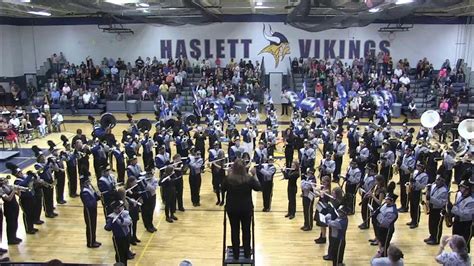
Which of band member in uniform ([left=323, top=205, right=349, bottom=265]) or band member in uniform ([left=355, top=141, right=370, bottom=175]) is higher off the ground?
band member in uniform ([left=355, top=141, right=370, bottom=175])

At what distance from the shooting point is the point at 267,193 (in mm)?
11547

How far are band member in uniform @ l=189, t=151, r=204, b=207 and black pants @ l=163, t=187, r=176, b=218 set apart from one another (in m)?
0.89

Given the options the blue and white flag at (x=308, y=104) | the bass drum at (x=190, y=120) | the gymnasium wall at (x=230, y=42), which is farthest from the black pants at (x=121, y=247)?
the gymnasium wall at (x=230, y=42)

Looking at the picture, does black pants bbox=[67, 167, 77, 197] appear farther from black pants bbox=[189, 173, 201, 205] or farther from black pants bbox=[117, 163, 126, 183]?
black pants bbox=[189, 173, 201, 205]

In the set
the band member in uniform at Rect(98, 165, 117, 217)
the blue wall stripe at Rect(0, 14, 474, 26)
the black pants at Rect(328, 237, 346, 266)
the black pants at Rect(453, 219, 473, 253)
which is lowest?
the black pants at Rect(328, 237, 346, 266)

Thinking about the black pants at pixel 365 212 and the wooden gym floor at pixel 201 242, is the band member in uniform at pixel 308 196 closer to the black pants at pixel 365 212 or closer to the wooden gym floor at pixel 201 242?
the wooden gym floor at pixel 201 242

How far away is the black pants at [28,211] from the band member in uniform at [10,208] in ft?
0.88

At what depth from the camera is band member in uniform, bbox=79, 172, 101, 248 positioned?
9.30 meters

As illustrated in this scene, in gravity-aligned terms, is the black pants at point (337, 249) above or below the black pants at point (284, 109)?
below

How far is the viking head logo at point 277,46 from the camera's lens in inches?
1153

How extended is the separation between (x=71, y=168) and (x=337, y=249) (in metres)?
7.77

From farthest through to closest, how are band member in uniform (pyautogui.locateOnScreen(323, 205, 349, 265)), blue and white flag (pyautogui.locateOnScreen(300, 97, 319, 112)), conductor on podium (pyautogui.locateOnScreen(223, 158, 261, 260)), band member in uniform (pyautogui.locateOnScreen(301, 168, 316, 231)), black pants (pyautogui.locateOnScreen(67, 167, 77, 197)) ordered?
1. blue and white flag (pyautogui.locateOnScreen(300, 97, 319, 112))
2. black pants (pyautogui.locateOnScreen(67, 167, 77, 197))
3. band member in uniform (pyautogui.locateOnScreen(301, 168, 316, 231))
4. band member in uniform (pyautogui.locateOnScreen(323, 205, 349, 265))
5. conductor on podium (pyautogui.locateOnScreen(223, 158, 261, 260))

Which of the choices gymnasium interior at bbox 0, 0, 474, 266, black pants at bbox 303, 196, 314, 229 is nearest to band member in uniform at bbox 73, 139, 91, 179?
gymnasium interior at bbox 0, 0, 474, 266

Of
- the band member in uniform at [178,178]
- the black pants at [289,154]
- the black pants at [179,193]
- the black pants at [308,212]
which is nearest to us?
the black pants at [308,212]
